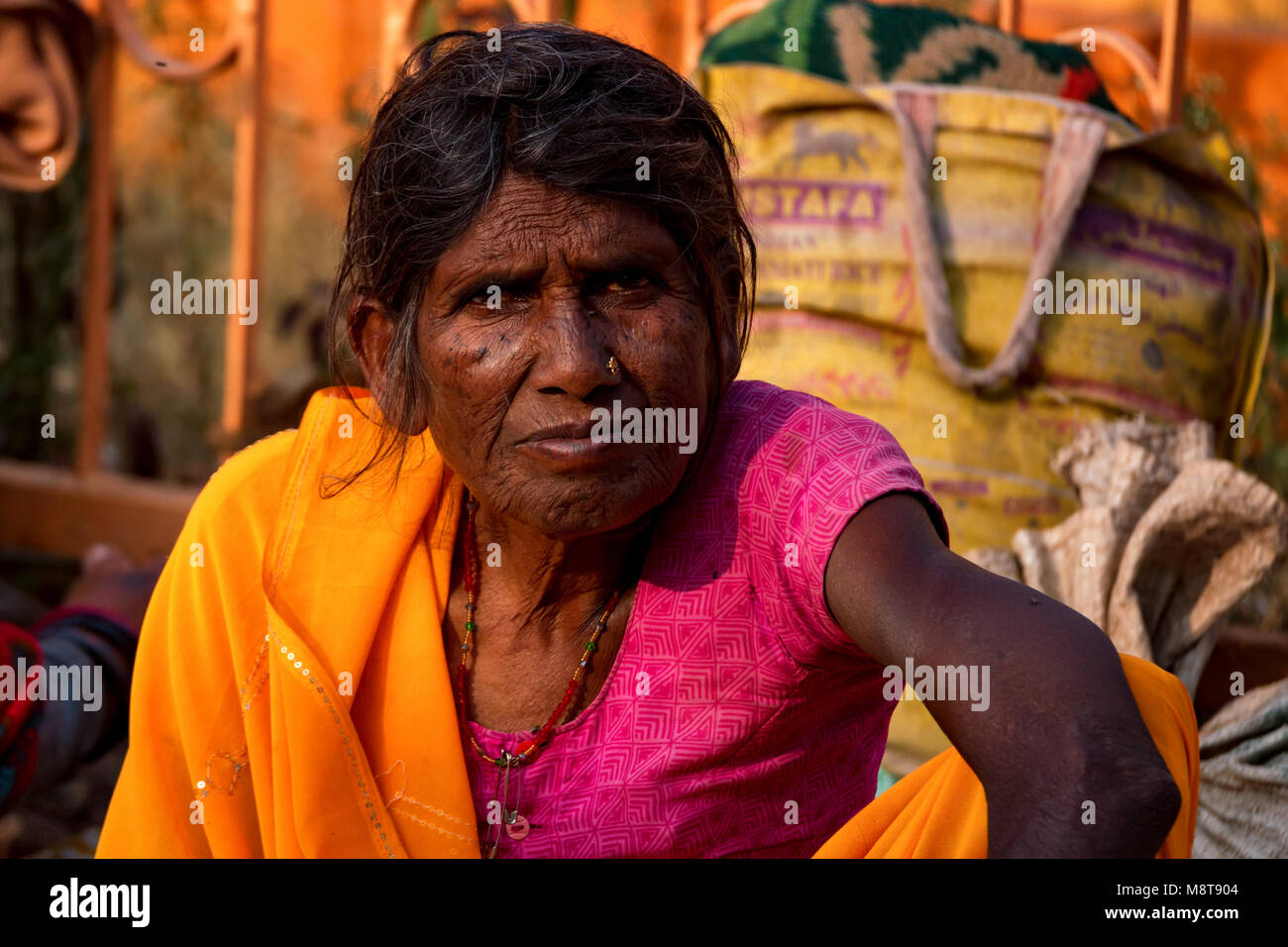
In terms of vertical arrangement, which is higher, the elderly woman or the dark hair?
the dark hair

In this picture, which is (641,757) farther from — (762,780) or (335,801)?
(335,801)

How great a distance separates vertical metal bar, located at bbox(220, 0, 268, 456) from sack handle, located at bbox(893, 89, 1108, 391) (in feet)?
6.55

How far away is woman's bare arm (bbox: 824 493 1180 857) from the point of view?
148 centimetres

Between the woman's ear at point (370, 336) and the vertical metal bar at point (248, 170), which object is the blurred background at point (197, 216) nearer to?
the vertical metal bar at point (248, 170)

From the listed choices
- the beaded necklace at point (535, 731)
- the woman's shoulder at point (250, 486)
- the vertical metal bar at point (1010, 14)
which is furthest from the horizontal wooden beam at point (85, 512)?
the vertical metal bar at point (1010, 14)

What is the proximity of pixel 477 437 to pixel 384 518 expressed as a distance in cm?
33

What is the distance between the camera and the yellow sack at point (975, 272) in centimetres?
311

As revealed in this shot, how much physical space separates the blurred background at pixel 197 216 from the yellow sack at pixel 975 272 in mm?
446

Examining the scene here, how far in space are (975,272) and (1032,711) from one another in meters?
1.83

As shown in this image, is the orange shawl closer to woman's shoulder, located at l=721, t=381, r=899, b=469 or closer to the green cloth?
woman's shoulder, located at l=721, t=381, r=899, b=469

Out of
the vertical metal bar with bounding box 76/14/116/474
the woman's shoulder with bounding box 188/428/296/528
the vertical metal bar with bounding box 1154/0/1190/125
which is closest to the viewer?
the woman's shoulder with bounding box 188/428/296/528

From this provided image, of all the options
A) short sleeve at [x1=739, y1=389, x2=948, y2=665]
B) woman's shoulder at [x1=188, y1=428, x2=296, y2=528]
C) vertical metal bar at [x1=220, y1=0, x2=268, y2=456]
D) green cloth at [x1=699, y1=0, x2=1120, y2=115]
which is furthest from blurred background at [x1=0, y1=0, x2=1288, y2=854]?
short sleeve at [x1=739, y1=389, x2=948, y2=665]

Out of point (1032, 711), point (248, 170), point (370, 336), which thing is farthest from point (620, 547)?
point (248, 170)
